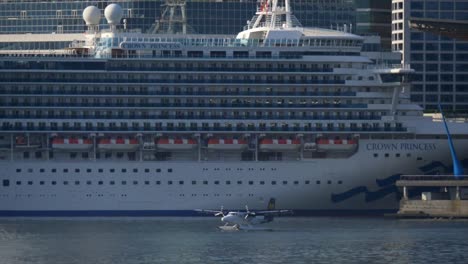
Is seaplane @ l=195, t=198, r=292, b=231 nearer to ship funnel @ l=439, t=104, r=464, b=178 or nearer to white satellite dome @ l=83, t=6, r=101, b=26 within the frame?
ship funnel @ l=439, t=104, r=464, b=178

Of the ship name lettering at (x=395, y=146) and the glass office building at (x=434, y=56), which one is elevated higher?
the glass office building at (x=434, y=56)

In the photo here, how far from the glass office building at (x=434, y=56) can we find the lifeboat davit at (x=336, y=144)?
4275 centimetres

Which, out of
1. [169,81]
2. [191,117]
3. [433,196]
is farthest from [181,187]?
[433,196]

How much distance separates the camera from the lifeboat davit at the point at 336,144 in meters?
108

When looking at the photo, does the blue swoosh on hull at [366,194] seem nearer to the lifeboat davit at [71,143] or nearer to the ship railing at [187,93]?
the ship railing at [187,93]

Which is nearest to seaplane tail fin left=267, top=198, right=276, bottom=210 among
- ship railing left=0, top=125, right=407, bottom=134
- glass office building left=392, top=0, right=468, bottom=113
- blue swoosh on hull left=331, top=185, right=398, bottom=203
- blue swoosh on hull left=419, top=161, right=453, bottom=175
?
blue swoosh on hull left=331, top=185, right=398, bottom=203

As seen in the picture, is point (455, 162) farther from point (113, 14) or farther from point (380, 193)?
point (113, 14)

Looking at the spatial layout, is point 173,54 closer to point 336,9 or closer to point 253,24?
point 253,24

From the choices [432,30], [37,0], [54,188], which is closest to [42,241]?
[54,188]

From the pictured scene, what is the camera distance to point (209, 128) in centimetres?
10831

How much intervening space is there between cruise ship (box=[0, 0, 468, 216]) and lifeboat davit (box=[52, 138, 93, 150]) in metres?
0.07

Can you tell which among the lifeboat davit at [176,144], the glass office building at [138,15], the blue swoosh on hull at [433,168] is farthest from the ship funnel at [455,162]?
the glass office building at [138,15]

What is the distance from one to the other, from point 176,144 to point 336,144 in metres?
7.96

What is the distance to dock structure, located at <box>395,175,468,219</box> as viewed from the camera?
Result: 347 ft
